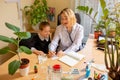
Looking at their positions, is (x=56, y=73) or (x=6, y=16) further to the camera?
(x=6, y=16)

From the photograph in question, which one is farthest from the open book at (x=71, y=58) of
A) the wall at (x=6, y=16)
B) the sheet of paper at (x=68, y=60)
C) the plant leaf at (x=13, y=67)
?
the wall at (x=6, y=16)

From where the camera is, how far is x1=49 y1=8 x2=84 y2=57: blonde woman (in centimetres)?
226

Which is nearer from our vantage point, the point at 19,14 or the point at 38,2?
the point at 19,14

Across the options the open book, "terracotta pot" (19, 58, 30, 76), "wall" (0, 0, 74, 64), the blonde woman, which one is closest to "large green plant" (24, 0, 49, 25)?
"wall" (0, 0, 74, 64)

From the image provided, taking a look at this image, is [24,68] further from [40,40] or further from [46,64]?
[40,40]

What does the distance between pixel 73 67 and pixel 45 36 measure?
88 centimetres

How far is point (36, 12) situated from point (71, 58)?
1.47 metres

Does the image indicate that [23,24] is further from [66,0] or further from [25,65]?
[25,65]

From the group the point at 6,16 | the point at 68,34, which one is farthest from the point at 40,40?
the point at 6,16

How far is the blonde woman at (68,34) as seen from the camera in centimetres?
226

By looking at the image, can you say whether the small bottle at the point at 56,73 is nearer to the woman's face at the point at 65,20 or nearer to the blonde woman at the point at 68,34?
the blonde woman at the point at 68,34

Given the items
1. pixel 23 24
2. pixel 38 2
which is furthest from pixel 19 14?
pixel 38 2

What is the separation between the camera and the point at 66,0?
3.11m

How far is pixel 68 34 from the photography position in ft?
7.70
